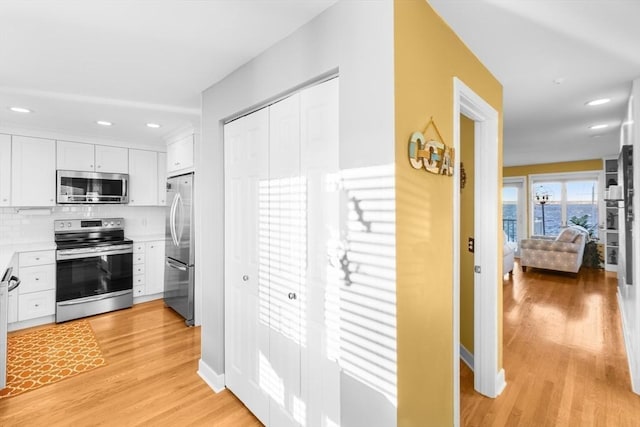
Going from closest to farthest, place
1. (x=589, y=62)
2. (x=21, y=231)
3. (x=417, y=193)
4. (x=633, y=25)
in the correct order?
1. (x=417, y=193)
2. (x=633, y=25)
3. (x=589, y=62)
4. (x=21, y=231)

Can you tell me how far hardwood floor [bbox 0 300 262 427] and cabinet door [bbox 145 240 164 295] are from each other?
4.35 ft

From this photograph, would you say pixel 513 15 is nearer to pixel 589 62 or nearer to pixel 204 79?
pixel 589 62

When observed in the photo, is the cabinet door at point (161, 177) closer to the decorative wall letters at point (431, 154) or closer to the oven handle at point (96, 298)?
the oven handle at point (96, 298)

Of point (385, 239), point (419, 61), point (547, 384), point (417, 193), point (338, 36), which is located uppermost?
point (338, 36)

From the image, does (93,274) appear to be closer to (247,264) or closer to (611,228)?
(247,264)

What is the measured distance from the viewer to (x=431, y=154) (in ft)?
4.78

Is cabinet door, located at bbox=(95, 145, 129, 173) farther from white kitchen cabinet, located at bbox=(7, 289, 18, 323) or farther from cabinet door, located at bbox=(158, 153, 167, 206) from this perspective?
white kitchen cabinet, located at bbox=(7, 289, 18, 323)

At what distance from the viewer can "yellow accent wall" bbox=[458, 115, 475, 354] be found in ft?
8.97

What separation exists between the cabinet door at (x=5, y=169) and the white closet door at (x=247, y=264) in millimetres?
3247

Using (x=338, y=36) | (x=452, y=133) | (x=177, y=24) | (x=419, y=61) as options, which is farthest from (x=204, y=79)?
(x=452, y=133)

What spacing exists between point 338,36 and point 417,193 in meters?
0.83

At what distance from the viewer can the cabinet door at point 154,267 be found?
457 cm

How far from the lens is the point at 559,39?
1848mm

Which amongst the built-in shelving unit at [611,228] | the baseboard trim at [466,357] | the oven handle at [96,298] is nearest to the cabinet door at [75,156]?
the oven handle at [96,298]
